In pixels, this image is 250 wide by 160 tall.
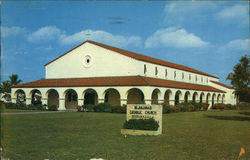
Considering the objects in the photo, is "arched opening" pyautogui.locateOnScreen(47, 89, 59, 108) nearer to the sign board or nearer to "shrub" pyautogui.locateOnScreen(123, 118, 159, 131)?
the sign board

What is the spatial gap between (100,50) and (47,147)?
28.1 metres

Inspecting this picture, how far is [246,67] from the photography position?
Answer: 20.0 meters

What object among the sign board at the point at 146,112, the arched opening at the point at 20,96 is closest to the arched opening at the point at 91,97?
the arched opening at the point at 20,96

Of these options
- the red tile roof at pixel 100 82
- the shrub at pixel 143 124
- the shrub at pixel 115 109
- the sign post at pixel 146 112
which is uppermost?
the red tile roof at pixel 100 82

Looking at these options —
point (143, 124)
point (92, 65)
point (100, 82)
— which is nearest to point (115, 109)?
point (100, 82)

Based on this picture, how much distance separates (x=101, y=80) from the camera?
35.0 meters

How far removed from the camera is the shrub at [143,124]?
43.3 feet

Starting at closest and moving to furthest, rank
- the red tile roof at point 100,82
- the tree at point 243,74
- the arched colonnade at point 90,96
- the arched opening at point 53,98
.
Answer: the tree at point 243,74, the red tile roof at point 100,82, the arched colonnade at point 90,96, the arched opening at point 53,98

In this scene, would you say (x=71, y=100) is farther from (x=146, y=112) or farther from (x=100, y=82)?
(x=146, y=112)

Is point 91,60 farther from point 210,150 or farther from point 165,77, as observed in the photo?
point 210,150

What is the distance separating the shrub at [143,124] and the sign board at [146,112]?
0.27 meters

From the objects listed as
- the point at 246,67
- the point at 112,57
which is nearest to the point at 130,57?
the point at 112,57

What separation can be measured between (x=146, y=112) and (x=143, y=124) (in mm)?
621

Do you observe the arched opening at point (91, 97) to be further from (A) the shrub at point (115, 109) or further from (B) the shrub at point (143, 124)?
(B) the shrub at point (143, 124)
